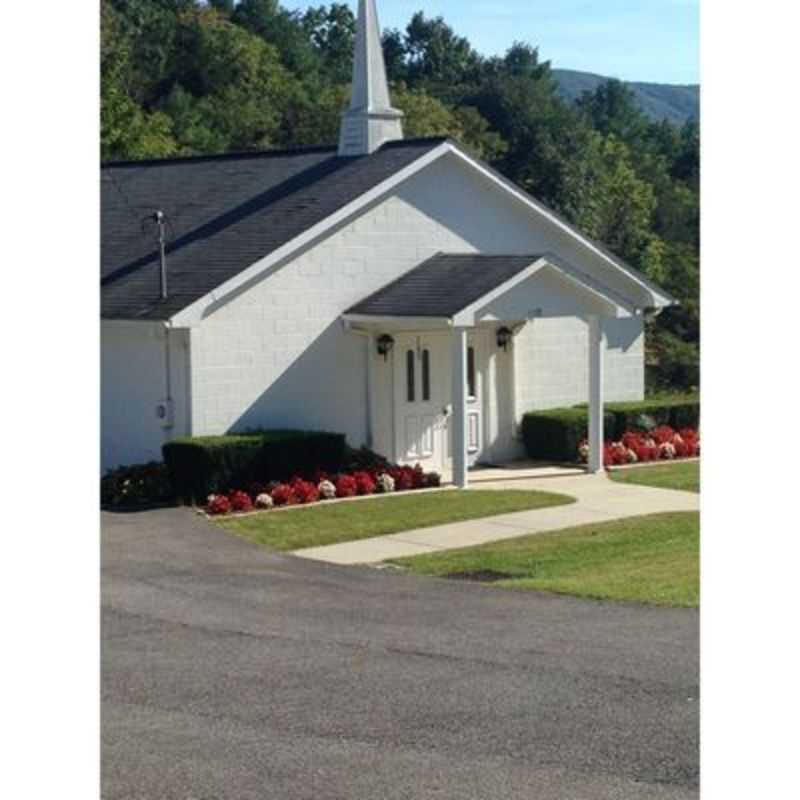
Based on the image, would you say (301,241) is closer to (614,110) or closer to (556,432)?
(556,432)

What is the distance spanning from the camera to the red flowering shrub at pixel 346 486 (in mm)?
19375

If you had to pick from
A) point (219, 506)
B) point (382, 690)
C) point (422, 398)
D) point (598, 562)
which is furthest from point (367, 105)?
point (382, 690)

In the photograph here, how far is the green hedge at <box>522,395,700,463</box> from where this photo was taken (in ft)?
75.6

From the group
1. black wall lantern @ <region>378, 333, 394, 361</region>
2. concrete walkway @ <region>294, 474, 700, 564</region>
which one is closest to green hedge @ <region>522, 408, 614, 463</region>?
concrete walkway @ <region>294, 474, 700, 564</region>

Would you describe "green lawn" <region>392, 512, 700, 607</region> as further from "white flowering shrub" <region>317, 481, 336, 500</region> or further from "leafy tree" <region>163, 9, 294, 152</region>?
"leafy tree" <region>163, 9, 294, 152</region>

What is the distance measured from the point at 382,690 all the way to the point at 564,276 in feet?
42.1

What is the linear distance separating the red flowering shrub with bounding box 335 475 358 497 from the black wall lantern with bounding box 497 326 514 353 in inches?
174

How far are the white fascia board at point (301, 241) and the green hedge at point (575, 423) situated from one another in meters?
3.96

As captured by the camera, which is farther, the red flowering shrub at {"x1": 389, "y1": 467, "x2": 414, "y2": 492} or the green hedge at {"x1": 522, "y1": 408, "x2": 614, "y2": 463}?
the green hedge at {"x1": 522, "y1": 408, "x2": 614, "y2": 463}

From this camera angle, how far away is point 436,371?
22344mm
